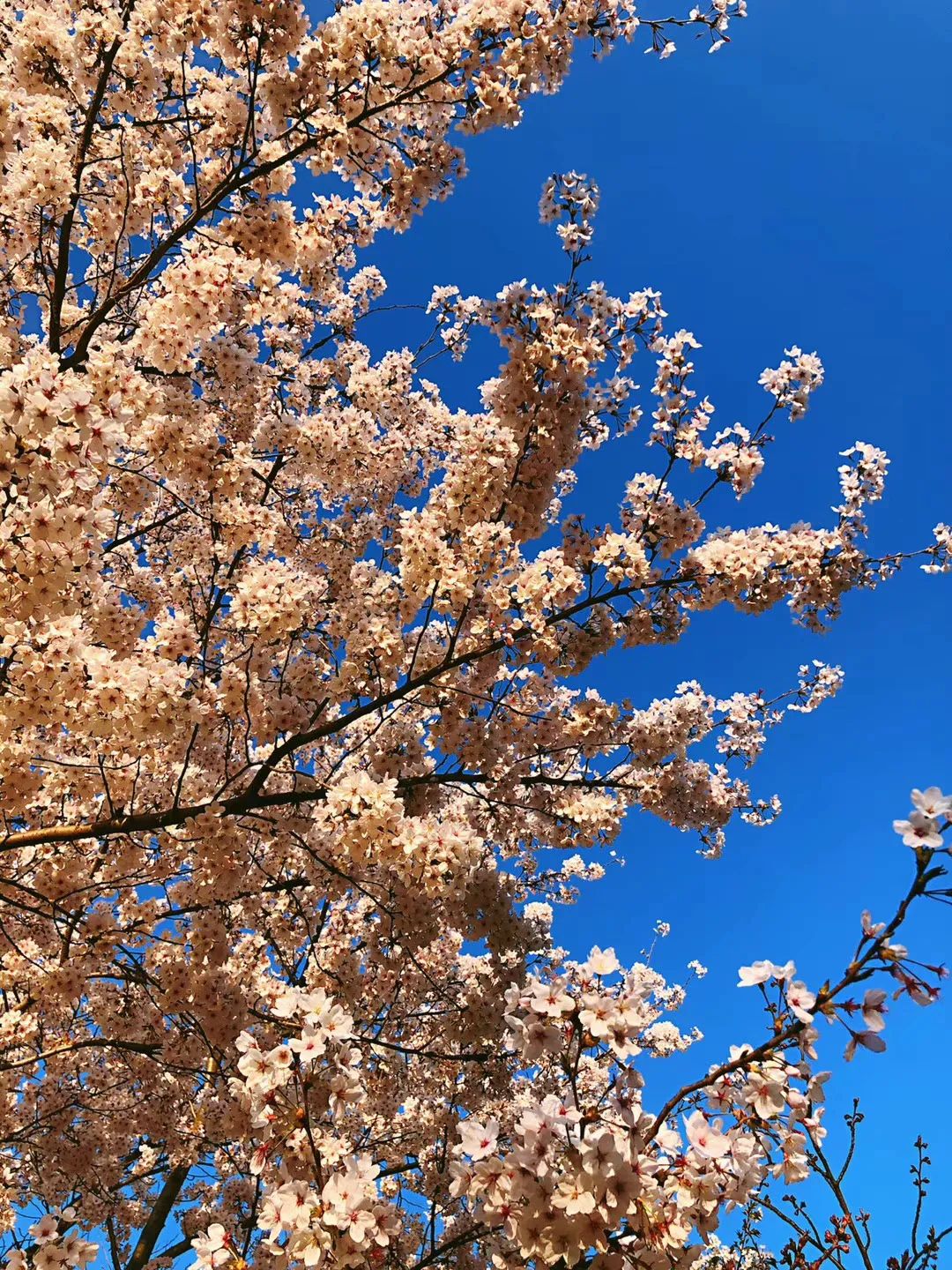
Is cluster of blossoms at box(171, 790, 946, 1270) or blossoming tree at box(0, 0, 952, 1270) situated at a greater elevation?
blossoming tree at box(0, 0, 952, 1270)

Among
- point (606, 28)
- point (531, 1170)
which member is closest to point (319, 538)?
point (606, 28)

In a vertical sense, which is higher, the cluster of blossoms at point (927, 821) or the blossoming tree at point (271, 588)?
the blossoming tree at point (271, 588)

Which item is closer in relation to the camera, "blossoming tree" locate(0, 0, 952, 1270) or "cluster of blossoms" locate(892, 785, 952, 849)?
"cluster of blossoms" locate(892, 785, 952, 849)

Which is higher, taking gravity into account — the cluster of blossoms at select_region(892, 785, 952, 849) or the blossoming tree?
the blossoming tree

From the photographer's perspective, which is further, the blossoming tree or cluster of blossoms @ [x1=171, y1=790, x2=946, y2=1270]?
the blossoming tree

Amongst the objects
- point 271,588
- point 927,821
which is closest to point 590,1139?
point 927,821

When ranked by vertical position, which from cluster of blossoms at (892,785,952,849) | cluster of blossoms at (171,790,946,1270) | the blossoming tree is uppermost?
the blossoming tree

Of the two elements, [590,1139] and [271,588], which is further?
[271,588]

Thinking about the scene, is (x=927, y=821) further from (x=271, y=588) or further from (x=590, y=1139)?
(x=271, y=588)

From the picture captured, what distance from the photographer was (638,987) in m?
2.60

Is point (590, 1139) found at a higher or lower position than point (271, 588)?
lower

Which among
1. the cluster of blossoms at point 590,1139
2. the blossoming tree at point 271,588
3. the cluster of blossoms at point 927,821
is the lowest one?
the cluster of blossoms at point 590,1139

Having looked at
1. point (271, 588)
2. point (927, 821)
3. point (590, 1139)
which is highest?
point (271, 588)

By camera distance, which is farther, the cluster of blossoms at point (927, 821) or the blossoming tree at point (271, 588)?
the blossoming tree at point (271, 588)
